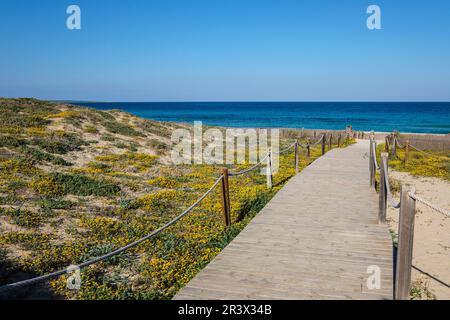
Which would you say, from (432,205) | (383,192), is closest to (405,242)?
(432,205)

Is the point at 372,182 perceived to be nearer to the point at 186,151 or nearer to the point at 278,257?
the point at 278,257

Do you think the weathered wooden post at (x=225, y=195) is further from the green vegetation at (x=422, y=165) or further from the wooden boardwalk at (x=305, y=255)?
the green vegetation at (x=422, y=165)

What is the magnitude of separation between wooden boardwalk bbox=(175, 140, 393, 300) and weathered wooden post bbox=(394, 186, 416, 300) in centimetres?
54

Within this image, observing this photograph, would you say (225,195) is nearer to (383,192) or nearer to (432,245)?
(383,192)

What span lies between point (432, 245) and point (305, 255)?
5507 mm

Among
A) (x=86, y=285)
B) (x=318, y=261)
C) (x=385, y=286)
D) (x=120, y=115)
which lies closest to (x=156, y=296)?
(x=86, y=285)

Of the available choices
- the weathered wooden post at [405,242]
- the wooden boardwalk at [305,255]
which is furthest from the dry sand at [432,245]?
the weathered wooden post at [405,242]

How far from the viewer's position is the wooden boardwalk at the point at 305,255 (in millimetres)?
5543

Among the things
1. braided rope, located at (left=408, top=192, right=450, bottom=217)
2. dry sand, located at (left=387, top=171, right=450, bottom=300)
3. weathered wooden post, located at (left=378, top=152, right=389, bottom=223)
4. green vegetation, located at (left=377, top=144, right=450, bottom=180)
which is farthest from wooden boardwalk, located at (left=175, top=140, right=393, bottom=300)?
green vegetation, located at (left=377, top=144, right=450, bottom=180)

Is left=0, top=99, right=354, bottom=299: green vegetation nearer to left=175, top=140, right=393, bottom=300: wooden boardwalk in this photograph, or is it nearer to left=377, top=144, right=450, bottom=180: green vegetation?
left=175, top=140, right=393, bottom=300: wooden boardwalk

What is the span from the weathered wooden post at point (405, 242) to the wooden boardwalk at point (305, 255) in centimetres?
54

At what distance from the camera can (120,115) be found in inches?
1260

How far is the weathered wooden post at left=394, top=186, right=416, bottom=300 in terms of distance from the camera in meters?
4.62
